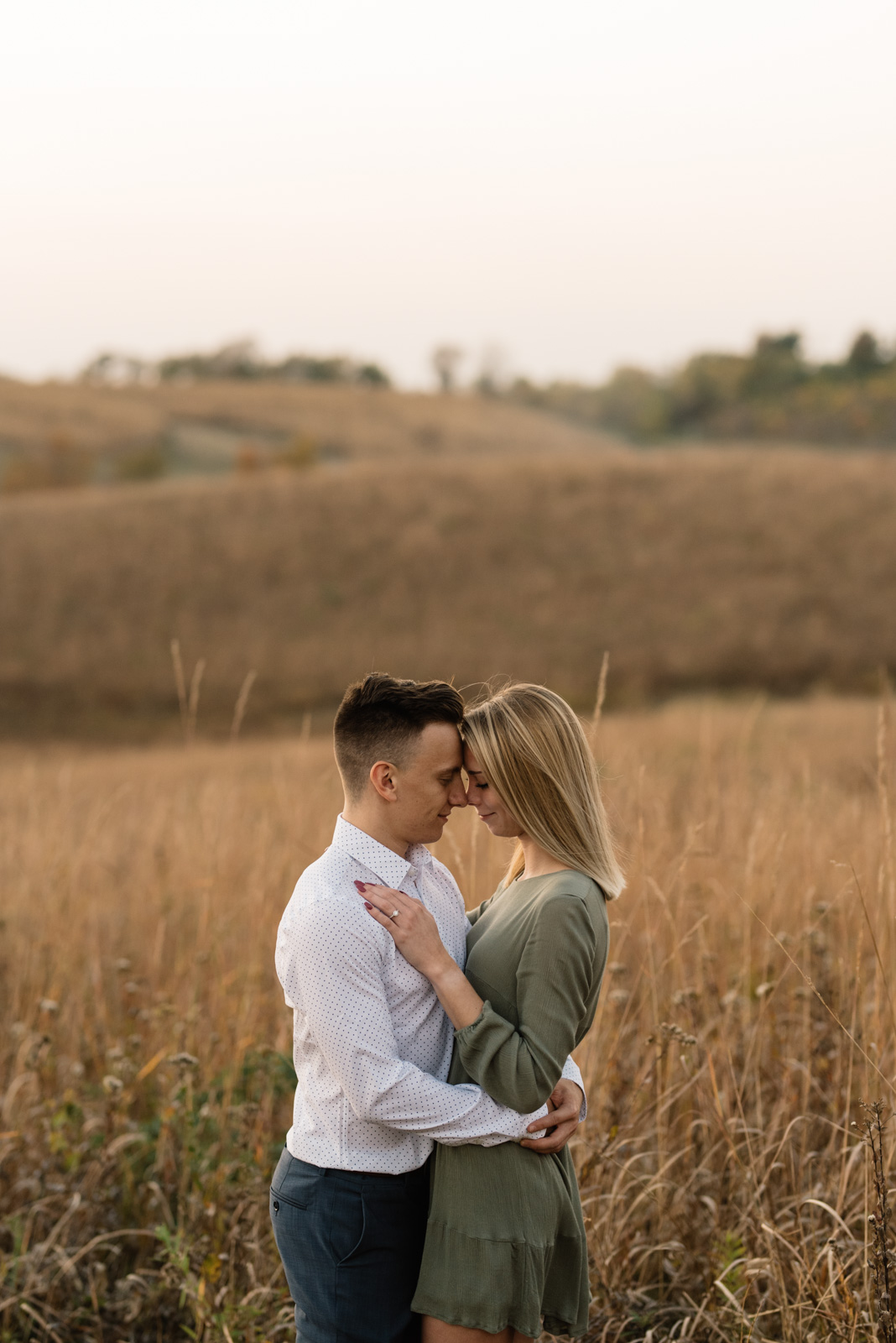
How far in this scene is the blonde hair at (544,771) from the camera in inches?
75.2

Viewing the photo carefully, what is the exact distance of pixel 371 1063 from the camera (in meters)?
1.76

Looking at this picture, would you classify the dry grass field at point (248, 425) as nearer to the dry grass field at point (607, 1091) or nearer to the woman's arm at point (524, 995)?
the dry grass field at point (607, 1091)

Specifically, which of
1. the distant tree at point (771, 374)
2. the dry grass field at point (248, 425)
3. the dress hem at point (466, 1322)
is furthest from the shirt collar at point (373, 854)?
the distant tree at point (771, 374)

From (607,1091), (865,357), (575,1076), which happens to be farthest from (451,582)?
(865,357)

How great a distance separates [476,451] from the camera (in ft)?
229

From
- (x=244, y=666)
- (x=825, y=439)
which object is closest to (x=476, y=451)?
(x=825, y=439)

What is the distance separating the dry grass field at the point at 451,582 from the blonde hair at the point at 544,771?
2234 centimetres

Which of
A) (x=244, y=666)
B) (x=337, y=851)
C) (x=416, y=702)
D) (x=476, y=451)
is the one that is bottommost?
(x=244, y=666)

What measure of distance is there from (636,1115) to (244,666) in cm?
2590

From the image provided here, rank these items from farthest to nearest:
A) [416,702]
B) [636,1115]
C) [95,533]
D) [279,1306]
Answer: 1. [95,533]
2. [636,1115]
3. [279,1306]
4. [416,702]

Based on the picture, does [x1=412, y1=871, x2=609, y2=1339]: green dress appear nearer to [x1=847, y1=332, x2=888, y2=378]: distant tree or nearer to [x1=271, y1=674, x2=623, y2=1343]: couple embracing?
[x1=271, y1=674, x2=623, y2=1343]: couple embracing

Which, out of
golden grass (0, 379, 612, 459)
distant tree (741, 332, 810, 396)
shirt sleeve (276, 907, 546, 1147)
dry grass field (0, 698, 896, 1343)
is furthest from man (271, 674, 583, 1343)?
distant tree (741, 332, 810, 396)

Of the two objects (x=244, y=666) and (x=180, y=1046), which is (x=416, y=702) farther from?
(x=244, y=666)

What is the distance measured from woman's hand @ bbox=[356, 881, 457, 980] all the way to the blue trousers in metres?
0.40
